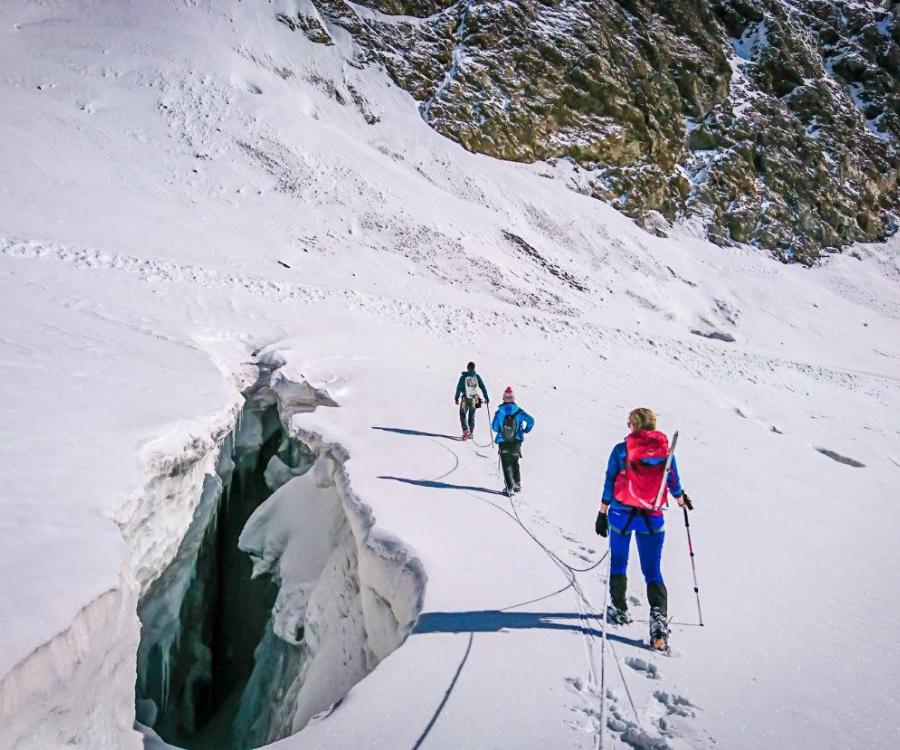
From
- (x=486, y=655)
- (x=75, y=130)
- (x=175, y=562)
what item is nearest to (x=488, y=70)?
(x=75, y=130)

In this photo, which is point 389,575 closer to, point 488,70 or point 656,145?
point 488,70

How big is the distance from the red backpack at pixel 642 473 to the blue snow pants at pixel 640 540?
98 mm

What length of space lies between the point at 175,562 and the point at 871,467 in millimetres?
15149

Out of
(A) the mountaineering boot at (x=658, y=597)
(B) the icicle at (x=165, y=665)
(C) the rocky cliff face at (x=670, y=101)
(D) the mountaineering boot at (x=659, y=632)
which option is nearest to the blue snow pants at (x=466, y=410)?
(B) the icicle at (x=165, y=665)

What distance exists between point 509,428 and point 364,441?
7.07 feet

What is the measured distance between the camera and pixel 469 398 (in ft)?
29.8

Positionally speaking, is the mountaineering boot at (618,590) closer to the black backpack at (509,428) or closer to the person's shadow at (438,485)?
the person's shadow at (438,485)

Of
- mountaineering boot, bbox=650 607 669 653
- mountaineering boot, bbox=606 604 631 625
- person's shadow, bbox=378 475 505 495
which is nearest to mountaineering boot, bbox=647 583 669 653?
mountaineering boot, bbox=650 607 669 653

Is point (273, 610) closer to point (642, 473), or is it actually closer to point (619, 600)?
point (619, 600)

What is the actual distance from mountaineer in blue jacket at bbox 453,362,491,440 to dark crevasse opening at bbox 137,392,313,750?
2608mm

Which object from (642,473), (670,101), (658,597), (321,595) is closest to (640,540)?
(658,597)

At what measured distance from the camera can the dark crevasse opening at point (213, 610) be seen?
718 cm

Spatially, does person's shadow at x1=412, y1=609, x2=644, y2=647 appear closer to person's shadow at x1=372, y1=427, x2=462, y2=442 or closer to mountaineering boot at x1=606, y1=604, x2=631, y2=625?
mountaineering boot at x1=606, y1=604, x2=631, y2=625

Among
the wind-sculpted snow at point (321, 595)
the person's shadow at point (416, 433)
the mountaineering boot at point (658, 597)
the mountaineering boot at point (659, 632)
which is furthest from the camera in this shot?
the person's shadow at point (416, 433)
